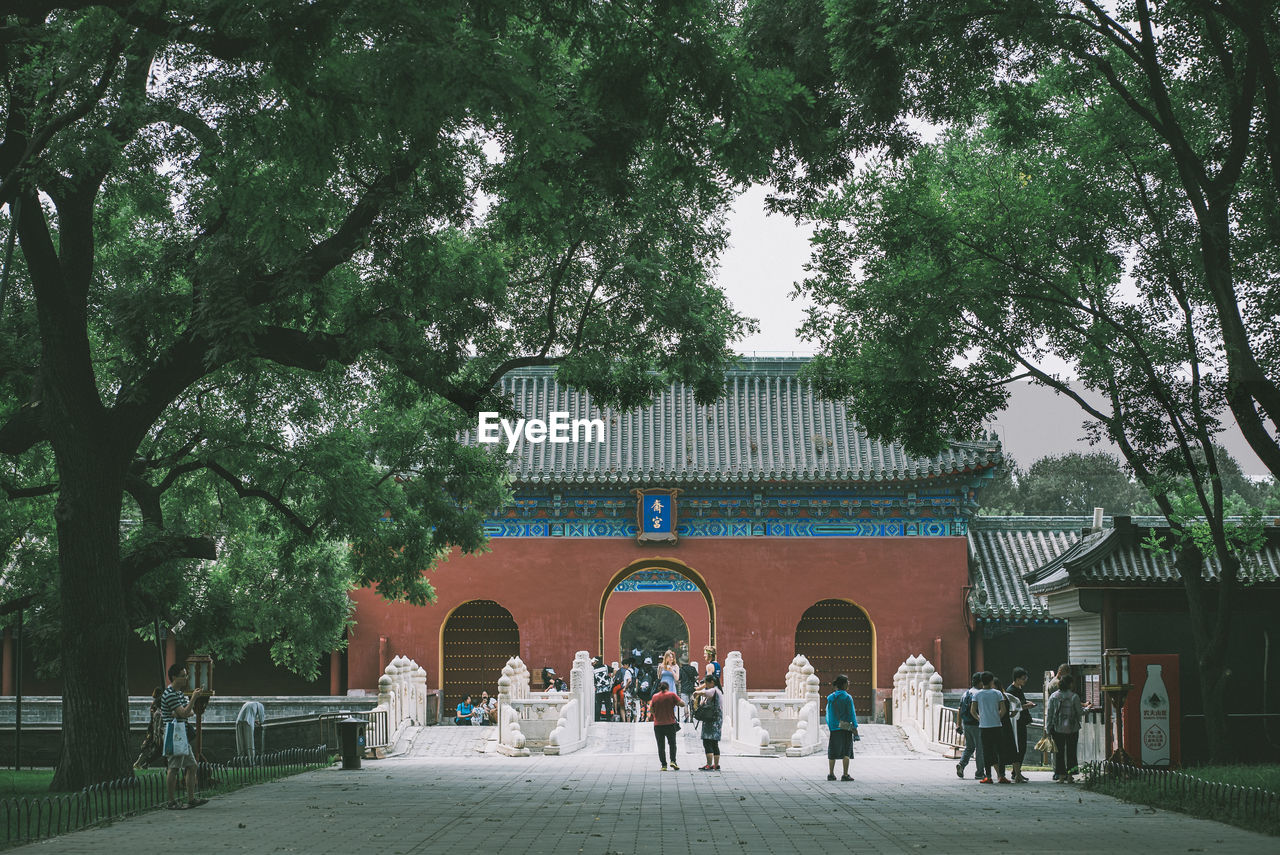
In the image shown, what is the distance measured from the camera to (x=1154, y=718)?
48.6 feet

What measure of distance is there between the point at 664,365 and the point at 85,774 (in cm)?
696

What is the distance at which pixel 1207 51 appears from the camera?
37.1ft

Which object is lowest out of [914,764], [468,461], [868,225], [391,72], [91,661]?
[914,764]

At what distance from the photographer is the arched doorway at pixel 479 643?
97.1 ft

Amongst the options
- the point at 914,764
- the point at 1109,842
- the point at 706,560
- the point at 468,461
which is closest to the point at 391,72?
the point at 1109,842

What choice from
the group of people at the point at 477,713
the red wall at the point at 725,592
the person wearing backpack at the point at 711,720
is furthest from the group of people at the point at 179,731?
the red wall at the point at 725,592

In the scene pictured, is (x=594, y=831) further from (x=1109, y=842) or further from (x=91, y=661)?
(x=91, y=661)

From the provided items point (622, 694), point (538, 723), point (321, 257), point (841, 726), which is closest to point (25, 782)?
point (321, 257)

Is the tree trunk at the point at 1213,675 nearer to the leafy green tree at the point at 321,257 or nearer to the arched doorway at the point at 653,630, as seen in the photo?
the leafy green tree at the point at 321,257

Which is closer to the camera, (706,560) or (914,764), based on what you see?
(914,764)

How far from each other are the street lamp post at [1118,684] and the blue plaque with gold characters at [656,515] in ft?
46.4

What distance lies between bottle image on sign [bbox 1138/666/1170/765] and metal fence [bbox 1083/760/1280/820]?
2.12 ft

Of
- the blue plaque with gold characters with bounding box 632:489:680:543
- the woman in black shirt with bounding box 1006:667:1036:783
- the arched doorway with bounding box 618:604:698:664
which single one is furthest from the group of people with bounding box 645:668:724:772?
the arched doorway with bounding box 618:604:698:664

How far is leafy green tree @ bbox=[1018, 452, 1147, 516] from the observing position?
50812 millimetres
